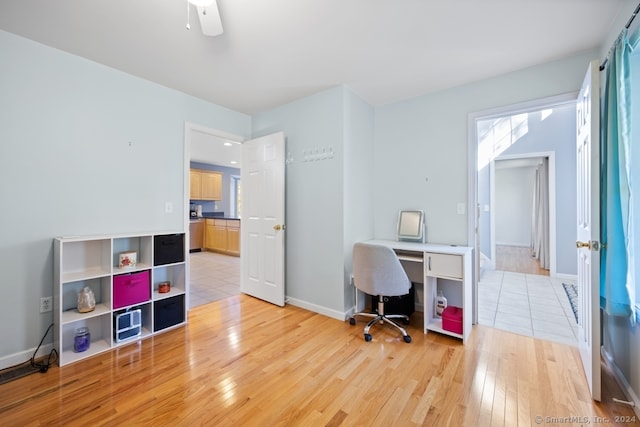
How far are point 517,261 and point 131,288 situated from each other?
6.73m

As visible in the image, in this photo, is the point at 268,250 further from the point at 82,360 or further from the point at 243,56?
the point at 243,56

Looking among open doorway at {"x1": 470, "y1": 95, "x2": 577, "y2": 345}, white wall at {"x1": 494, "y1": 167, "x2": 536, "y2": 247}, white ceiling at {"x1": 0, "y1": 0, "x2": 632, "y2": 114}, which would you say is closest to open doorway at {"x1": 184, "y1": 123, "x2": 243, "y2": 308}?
white ceiling at {"x1": 0, "y1": 0, "x2": 632, "y2": 114}

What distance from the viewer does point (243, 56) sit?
2242 mm

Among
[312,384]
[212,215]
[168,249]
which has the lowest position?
[312,384]

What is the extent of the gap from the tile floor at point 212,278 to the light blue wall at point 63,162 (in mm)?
1214

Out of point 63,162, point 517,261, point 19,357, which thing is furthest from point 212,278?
point 517,261

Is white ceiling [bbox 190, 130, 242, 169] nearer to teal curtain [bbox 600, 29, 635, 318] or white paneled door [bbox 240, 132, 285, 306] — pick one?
white paneled door [bbox 240, 132, 285, 306]

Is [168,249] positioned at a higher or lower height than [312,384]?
higher

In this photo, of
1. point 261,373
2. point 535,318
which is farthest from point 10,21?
point 535,318

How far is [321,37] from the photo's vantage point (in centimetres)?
199

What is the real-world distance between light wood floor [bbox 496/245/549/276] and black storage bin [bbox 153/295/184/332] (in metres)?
5.36

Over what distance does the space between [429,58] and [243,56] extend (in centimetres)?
159

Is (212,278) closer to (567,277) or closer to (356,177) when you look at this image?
(356,177)

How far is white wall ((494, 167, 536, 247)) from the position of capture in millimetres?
7371
